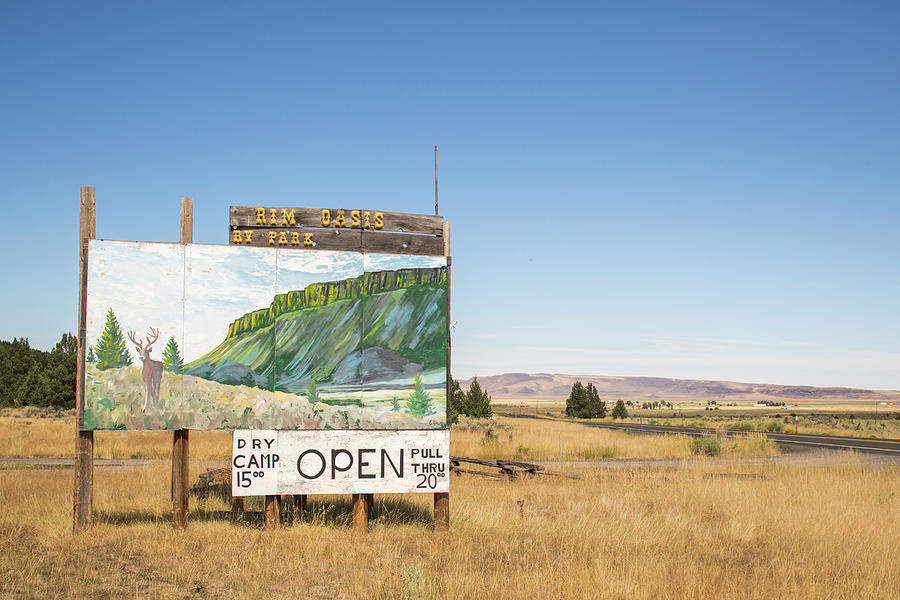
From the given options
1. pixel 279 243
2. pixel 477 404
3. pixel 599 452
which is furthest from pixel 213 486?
pixel 477 404

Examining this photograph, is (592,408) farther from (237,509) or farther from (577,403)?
(237,509)

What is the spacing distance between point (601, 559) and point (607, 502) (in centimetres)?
469

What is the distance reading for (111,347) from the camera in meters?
9.34

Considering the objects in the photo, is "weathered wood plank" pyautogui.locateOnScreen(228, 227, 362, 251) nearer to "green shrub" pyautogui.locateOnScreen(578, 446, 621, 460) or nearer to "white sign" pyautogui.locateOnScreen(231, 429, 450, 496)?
"white sign" pyautogui.locateOnScreen(231, 429, 450, 496)

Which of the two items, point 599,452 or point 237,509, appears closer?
point 237,509

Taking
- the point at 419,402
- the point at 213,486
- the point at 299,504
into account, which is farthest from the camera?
the point at 213,486

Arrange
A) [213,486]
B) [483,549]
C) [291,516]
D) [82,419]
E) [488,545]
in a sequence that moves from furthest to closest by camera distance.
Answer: [213,486] → [291,516] → [82,419] → [488,545] → [483,549]

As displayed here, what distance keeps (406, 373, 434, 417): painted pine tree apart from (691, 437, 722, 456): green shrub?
69.1ft

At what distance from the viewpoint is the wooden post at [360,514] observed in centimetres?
961

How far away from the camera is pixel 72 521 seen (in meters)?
9.86

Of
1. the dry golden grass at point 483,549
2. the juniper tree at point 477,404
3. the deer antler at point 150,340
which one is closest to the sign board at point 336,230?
the deer antler at point 150,340

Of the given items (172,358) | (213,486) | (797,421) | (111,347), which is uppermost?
(111,347)

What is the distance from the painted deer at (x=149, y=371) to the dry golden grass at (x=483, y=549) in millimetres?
1835

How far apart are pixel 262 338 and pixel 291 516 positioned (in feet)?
9.66
